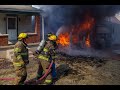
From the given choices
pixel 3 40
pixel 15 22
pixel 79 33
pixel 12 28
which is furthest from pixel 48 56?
pixel 79 33

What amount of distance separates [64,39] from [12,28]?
4850 mm

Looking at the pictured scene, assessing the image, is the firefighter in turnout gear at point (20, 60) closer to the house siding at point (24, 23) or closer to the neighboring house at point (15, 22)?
the neighboring house at point (15, 22)

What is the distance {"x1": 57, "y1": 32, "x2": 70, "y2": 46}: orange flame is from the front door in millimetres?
3994

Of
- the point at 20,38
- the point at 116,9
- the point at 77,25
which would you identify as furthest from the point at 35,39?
the point at 116,9

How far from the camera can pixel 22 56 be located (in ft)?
26.7

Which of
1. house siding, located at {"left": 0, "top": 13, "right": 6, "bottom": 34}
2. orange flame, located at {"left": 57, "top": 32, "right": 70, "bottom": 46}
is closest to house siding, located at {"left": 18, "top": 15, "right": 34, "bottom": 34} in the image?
house siding, located at {"left": 0, "top": 13, "right": 6, "bottom": 34}

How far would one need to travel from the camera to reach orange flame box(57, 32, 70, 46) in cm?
1861

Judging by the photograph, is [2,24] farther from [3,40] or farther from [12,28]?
[3,40]

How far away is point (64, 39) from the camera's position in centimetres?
1884

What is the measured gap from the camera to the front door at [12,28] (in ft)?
55.8

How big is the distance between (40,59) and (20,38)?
126cm
